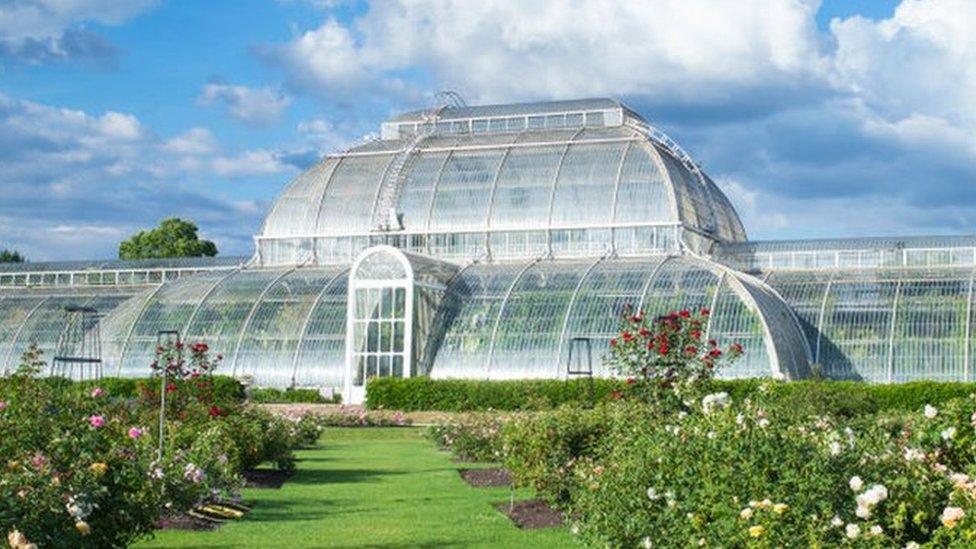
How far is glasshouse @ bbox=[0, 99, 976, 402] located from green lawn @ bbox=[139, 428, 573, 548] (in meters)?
19.5

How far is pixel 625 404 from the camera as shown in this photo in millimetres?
20828

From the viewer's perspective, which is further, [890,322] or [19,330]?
[19,330]

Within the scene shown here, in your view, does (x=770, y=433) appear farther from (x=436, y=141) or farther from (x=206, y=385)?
(x=436, y=141)

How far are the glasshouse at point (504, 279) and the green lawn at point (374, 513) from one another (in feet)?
64.1

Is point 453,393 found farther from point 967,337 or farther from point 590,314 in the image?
point 967,337

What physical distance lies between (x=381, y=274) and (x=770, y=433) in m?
44.8

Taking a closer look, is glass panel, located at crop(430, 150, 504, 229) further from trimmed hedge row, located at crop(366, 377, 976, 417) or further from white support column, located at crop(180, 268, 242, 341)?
trimmed hedge row, located at crop(366, 377, 976, 417)

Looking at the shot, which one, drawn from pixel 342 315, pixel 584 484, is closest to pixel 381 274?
pixel 342 315

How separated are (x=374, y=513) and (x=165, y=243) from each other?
247ft


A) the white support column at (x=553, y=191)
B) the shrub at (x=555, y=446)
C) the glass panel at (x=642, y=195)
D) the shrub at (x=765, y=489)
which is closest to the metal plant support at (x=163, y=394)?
the shrub at (x=555, y=446)

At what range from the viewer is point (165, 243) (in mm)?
93062

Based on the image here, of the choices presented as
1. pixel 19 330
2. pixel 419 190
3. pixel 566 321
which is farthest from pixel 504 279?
pixel 19 330

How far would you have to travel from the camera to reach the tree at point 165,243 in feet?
303

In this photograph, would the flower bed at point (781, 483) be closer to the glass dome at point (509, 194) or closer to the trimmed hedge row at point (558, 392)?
the trimmed hedge row at point (558, 392)
